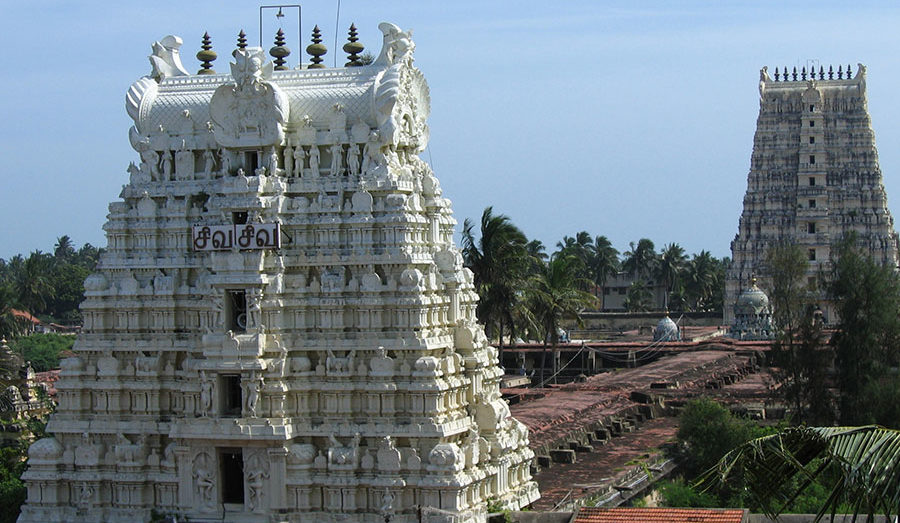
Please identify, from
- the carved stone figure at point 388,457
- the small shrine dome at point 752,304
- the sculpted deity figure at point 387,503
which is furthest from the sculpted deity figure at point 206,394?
the small shrine dome at point 752,304

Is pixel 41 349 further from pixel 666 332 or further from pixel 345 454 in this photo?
pixel 345 454

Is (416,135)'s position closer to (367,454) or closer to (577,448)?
(367,454)

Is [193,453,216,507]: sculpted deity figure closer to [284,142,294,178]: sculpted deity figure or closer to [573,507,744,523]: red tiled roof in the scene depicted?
[284,142,294,178]: sculpted deity figure

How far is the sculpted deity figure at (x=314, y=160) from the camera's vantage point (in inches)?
1441

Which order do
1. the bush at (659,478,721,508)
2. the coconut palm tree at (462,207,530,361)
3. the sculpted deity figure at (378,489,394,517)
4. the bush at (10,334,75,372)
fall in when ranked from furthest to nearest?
the bush at (10,334,75,372), the coconut palm tree at (462,207,530,361), the bush at (659,478,721,508), the sculpted deity figure at (378,489,394,517)

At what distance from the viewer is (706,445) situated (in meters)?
45.7

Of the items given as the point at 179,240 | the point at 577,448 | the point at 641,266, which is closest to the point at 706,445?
the point at 577,448

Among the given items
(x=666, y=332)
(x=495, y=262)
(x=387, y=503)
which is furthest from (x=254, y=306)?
(x=666, y=332)

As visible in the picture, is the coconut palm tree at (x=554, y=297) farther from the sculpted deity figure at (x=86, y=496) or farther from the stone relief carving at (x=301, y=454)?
the stone relief carving at (x=301, y=454)

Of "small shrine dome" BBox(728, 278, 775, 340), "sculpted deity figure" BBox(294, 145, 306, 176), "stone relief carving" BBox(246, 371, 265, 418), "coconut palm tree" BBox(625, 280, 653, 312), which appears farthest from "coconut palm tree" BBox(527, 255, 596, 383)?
"coconut palm tree" BBox(625, 280, 653, 312)

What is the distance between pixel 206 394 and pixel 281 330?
239 centimetres

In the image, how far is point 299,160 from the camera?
1448 inches

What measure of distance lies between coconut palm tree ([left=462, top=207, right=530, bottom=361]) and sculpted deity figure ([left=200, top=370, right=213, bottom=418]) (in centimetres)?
3171

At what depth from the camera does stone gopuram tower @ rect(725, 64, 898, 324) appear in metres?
117
